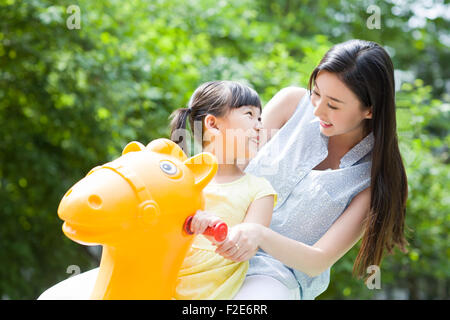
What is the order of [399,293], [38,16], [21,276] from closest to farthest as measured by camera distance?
[38,16]
[21,276]
[399,293]

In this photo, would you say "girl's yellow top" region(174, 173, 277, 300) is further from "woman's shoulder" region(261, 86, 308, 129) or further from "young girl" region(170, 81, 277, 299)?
"woman's shoulder" region(261, 86, 308, 129)

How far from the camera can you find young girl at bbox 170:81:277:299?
5.12 feet

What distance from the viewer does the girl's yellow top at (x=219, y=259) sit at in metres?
1.54

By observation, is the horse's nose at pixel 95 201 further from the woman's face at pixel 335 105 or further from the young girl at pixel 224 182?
the woman's face at pixel 335 105

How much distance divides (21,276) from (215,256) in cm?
390

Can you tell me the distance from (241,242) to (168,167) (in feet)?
0.89

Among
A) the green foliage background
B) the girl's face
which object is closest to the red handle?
the girl's face

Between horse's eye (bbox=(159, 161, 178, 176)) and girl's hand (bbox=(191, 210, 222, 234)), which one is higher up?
horse's eye (bbox=(159, 161, 178, 176))

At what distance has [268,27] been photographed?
570cm

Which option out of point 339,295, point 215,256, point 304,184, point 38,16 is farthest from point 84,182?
point 339,295

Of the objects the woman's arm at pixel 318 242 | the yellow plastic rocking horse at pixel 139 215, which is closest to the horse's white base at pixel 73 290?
the yellow plastic rocking horse at pixel 139 215

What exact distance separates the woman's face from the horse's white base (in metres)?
0.87

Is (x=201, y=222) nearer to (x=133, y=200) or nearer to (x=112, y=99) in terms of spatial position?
(x=133, y=200)
